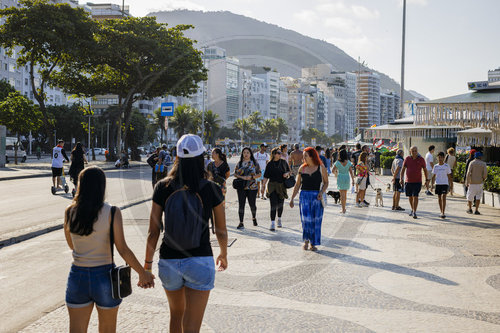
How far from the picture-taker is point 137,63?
156 ft

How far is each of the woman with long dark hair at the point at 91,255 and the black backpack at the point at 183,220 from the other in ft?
1.12

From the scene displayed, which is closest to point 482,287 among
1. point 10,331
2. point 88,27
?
point 10,331

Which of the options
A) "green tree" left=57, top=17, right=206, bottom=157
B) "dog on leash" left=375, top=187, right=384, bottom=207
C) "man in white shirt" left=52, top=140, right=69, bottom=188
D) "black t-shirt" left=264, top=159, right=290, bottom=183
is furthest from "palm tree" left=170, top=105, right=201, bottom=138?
"black t-shirt" left=264, top=159, right=290, bottom=183

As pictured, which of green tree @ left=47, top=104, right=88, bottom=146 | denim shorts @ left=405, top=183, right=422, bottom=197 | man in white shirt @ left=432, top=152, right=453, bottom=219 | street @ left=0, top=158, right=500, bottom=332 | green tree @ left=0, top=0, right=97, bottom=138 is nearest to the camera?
street @ left=0, top=158, right=500, bottom=332

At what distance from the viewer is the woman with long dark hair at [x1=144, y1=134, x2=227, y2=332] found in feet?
12.4

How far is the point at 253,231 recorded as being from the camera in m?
11.5

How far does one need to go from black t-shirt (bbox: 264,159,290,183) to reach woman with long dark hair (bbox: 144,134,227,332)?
8.24 meters

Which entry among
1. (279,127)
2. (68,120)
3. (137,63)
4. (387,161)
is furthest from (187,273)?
(279,127)

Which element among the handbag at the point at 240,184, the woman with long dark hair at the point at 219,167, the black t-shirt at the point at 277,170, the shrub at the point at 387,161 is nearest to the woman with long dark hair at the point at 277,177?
the black t-shirt at the point at 277,170

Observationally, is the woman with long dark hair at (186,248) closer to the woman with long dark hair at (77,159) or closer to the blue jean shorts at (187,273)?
the blue jean shorts at (187,273)

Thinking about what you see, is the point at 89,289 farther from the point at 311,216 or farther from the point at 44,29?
the point at 44,29

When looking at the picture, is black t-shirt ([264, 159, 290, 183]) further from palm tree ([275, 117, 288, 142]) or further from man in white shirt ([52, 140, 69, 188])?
palm tree ([275, 117, 288, 142])

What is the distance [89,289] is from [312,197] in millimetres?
6267

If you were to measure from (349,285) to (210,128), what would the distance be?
102 metres
